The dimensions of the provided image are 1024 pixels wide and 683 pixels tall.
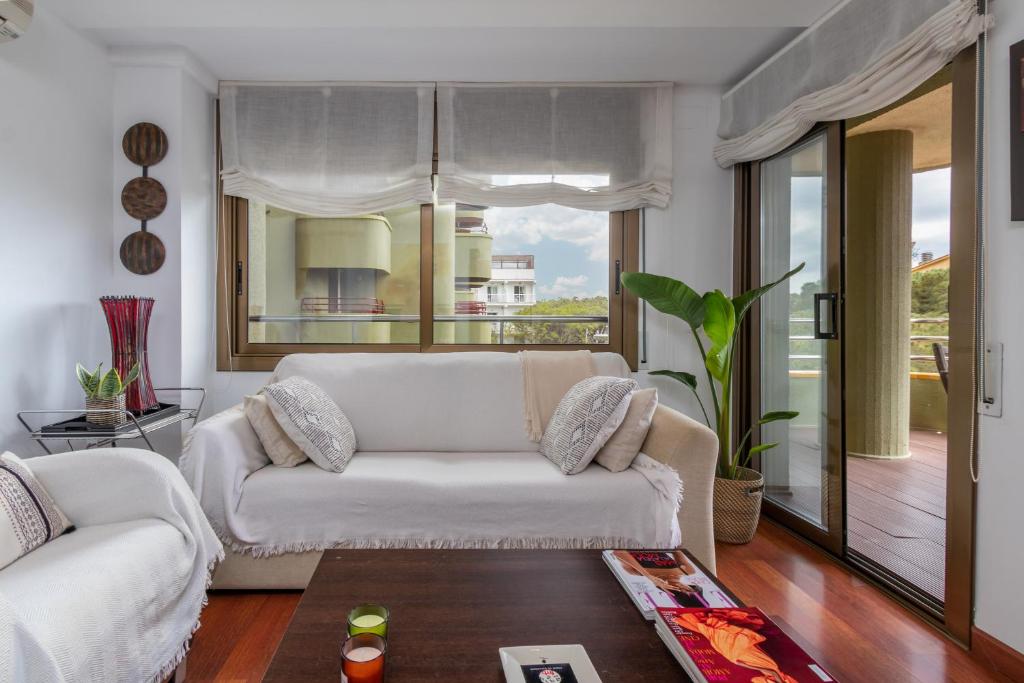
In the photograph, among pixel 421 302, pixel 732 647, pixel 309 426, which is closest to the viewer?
pixel 732 647

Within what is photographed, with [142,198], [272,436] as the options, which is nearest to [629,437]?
[272,436]

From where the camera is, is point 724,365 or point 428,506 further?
point 724,365

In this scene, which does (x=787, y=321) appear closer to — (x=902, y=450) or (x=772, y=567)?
(x=772, y=567)

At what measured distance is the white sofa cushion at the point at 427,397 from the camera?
8.93ft

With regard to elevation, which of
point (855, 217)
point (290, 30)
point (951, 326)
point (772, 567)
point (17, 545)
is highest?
point (290, 30)

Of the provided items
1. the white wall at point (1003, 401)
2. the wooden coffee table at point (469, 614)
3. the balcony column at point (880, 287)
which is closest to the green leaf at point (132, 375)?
the wooden coffee table at point (469, 614)

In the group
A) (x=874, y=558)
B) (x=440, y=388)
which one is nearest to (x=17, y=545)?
(x=440, y=388)

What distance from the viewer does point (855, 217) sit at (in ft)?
13.6

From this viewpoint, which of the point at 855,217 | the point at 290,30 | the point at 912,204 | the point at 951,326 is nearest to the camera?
the point at 951,326

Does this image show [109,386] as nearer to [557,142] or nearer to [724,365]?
[557,142]

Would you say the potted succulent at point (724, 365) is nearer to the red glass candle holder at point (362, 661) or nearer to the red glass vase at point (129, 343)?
the red glass candle holder at point (362, 661)

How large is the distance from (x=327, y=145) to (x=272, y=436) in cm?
175

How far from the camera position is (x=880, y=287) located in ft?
13.5

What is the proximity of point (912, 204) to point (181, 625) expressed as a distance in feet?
15.0
